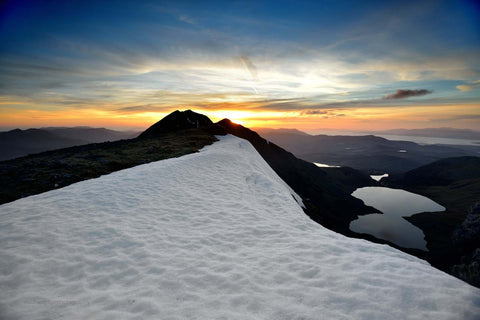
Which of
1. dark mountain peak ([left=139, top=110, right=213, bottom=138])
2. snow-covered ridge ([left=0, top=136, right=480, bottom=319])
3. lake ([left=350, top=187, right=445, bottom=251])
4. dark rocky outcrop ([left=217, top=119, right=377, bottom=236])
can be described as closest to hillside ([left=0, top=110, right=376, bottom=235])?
dark mountain peak ([left=139, top=110, right=213, bottom=138])

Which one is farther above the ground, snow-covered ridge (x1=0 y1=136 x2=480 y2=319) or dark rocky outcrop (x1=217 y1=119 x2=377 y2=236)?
snow-covered ridge (x1=0 y1=136 x2=480 y2=319)

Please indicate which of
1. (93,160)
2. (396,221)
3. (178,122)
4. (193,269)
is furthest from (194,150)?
(396,221)

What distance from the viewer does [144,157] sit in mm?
26391

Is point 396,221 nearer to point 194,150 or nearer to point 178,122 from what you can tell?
point 178,122

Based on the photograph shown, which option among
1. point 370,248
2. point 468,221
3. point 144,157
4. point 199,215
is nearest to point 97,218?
point 199,215

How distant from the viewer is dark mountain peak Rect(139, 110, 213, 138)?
6305 cm

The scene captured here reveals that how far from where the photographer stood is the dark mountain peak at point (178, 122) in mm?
63053

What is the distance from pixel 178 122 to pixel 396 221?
163 metres

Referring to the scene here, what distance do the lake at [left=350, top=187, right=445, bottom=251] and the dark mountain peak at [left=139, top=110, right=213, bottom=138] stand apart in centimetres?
10852

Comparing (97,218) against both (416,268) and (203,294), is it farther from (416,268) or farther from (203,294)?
(416,268)

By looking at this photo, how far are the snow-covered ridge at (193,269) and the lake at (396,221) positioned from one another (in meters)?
136

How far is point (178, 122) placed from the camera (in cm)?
6625

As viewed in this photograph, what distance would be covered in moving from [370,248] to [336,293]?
3301 mm

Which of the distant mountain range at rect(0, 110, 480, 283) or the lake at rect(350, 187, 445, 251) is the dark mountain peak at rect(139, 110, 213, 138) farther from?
the lake at rect(350, 187, 445, 251)
